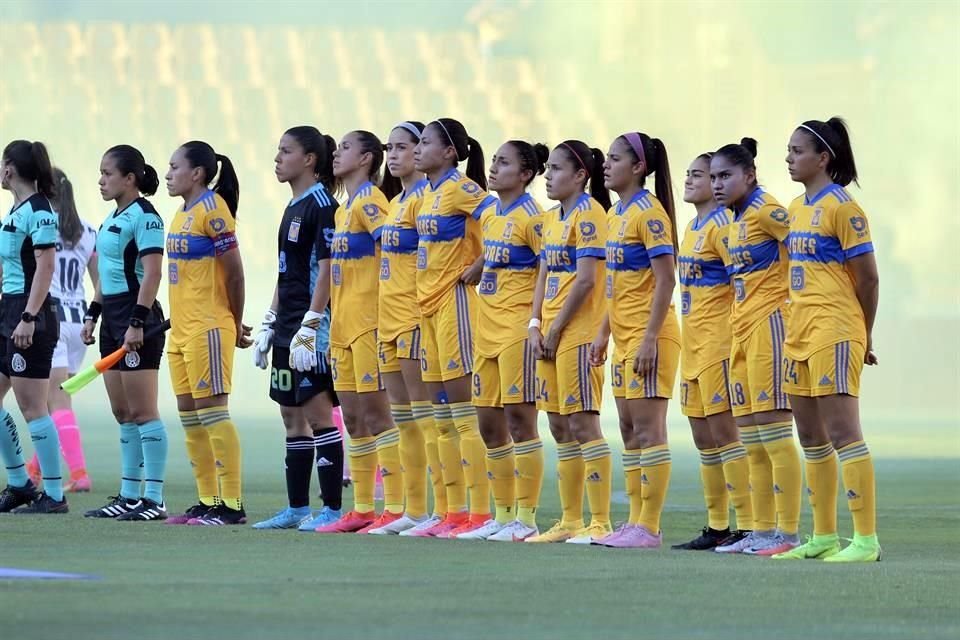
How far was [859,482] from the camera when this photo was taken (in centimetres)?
759

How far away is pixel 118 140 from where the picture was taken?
20047 millimetres

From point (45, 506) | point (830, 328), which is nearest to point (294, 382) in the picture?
point (45, 506)

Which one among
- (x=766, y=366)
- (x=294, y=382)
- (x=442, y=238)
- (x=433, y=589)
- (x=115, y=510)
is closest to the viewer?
(x=433, y=589)

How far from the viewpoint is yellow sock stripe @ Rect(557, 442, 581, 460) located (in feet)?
28.1

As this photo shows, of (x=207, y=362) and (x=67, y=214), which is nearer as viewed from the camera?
(x=207, y=362)

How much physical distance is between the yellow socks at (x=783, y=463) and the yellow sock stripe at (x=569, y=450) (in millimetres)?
923

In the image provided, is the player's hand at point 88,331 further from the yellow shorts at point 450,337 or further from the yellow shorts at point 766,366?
the yellow shorts at point 766,366

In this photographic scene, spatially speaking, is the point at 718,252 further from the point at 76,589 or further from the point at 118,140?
the point at 118,140

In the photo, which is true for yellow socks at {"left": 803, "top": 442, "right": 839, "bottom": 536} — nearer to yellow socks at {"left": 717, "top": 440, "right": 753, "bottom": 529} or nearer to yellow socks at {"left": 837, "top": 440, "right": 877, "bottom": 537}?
yellow socks at {"left": 837, "top": 440, "right": 877, "bottom": 537}

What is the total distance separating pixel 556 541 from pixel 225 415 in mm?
1783

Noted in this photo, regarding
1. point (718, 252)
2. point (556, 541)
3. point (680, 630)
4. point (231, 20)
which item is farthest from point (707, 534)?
point (231, 20)

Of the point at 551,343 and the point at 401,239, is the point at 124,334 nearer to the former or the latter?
the point at 401,239

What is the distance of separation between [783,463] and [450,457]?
1668 mm

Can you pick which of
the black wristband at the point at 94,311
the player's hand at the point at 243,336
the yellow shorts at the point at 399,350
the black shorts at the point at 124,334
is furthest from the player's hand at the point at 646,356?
the black wristband at the point at 94,311
